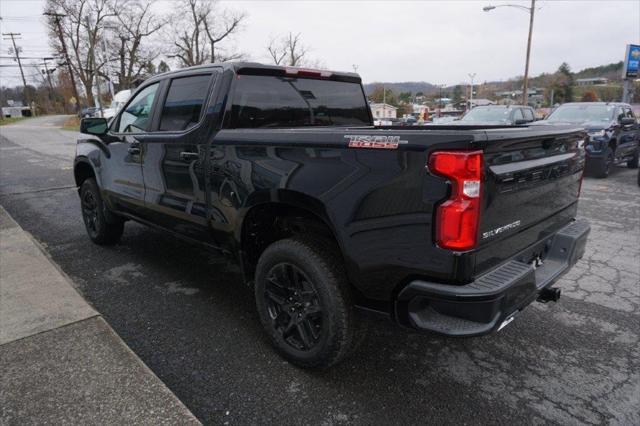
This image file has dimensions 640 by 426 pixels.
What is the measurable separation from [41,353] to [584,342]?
3626 mm

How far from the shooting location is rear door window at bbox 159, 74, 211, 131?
130 inches

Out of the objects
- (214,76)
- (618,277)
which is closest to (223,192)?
(214,76)

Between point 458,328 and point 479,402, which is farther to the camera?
point 479,402

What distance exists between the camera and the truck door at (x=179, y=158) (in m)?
3.22

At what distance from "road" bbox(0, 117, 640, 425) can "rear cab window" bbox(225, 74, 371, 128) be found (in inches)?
61.3

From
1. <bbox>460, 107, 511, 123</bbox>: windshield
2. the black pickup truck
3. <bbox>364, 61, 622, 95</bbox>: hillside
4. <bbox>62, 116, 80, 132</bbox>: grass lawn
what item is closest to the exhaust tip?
the black pickup truck

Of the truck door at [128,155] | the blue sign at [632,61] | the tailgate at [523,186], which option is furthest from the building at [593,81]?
the truck door at [128,155]

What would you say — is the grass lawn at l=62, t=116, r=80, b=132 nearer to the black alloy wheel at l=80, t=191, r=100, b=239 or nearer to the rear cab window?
the black alloy wheel at l=80, t=191, r=100, b=239

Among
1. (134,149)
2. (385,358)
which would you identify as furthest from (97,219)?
(385,358)

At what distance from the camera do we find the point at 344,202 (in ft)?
7.43

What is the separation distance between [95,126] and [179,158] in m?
1.68

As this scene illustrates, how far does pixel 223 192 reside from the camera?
3.00m

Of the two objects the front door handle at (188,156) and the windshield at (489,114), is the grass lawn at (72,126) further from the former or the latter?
the front door handle at (188,156)

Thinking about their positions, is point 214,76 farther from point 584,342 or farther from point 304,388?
point 584,342
